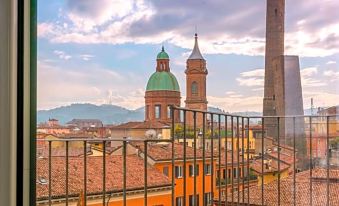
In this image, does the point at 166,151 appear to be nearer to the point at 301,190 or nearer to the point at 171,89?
Result: the point at 171,89

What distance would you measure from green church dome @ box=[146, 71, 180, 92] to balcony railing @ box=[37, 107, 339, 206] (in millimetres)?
61

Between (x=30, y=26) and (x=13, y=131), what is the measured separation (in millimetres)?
313

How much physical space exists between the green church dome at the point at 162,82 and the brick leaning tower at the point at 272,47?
0.80 feet

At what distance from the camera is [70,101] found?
1.25 meters

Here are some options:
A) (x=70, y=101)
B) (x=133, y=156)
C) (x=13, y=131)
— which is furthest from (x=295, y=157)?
(x=13, y=131)

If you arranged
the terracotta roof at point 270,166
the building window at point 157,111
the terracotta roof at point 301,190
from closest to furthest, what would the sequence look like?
the terracotta roof at point 301,190
the terracotta roof at point 270,166
the building window at point 157,111

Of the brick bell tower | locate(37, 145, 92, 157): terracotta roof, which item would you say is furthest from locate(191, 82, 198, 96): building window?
locate(37, 145, 92, 157): terracotta roof

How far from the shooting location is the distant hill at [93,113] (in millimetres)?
1205

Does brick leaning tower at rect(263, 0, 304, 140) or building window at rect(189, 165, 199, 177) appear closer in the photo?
brick leaning tower at rect(263, 0, 304, 140)

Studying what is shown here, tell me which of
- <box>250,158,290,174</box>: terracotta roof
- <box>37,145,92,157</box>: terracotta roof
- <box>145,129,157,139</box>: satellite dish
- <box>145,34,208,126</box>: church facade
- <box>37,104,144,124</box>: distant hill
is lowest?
<box>250,158,290,174</box>: terracotta roof

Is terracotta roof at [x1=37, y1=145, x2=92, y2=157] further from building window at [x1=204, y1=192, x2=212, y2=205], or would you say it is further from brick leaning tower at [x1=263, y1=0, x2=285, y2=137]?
brick leaning tower at [x1=263, y1=0, x2=285, y2=137]

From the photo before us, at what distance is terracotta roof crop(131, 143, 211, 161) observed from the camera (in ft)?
3.96

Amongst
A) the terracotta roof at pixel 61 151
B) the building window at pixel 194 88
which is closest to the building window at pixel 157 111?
the building window at pixel 194 88

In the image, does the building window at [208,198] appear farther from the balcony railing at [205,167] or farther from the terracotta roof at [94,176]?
the terracotta roof at [94,176]
